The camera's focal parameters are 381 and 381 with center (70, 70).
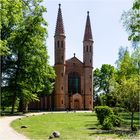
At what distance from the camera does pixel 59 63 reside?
77.2 metres

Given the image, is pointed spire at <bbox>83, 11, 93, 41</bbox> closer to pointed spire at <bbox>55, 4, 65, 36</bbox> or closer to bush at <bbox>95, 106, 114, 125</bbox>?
pointed spire at <bbox>55, 4, 65, 36</bbox>

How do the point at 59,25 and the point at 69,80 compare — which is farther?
the point at 69,80

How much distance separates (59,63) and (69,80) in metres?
4.51

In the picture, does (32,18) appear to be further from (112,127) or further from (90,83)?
(90,83)

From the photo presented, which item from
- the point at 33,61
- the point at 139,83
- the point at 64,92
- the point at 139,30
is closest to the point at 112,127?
the point at 139,83

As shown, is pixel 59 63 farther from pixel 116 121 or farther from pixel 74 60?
pixel 116 121

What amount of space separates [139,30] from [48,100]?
64.3m

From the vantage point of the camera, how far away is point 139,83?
2517 centimetres

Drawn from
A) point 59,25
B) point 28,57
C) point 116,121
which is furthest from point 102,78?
point 116,121

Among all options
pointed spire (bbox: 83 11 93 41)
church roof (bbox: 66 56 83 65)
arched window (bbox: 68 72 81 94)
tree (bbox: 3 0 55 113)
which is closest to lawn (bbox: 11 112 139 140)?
tree (bbox: 3 0 55 113)

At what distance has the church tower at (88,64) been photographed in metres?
77.9

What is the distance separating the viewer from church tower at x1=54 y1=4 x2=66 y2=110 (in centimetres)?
7612

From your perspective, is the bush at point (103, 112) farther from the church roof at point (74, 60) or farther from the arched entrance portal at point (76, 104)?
the church roof at point (74, 60)

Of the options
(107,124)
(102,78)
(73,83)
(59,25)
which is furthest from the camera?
(102,78)
